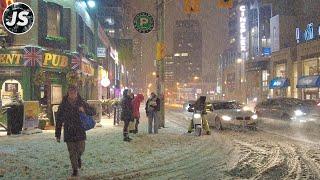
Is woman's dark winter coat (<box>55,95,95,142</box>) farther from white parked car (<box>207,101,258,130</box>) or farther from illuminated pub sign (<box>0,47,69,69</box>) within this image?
illuminated pub sign (<box>0,47,69,69</box>)

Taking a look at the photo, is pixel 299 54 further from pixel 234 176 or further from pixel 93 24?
pixel 234 176

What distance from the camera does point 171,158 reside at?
1138 centimetres

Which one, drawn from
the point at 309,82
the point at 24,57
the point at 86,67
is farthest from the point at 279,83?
the point at 24,57

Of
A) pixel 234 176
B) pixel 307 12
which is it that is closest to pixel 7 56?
pixel 234 176

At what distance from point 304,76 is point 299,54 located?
10.3 feet

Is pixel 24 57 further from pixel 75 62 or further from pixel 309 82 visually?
pixel 309 82

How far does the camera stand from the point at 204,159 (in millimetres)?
11297

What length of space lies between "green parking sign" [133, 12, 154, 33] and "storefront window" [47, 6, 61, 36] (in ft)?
17.6

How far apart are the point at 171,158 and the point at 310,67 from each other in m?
40.4

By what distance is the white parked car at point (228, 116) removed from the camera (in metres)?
20.0

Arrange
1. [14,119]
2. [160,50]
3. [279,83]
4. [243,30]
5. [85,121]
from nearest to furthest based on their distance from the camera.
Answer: [85,121] → [14,119] → [160,50] → [279,83] → [243,30]

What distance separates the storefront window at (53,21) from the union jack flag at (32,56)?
7.38 feet

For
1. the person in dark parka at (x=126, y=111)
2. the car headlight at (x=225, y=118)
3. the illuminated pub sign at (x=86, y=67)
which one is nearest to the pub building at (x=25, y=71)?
the illuminated pub sign at (x=86, y=67)

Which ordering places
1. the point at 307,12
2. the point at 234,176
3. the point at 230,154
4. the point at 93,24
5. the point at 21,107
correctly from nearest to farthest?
the point at 234,176, the point at 230,154, the point at 21,107, the point at 93,24, the point at 307,12
